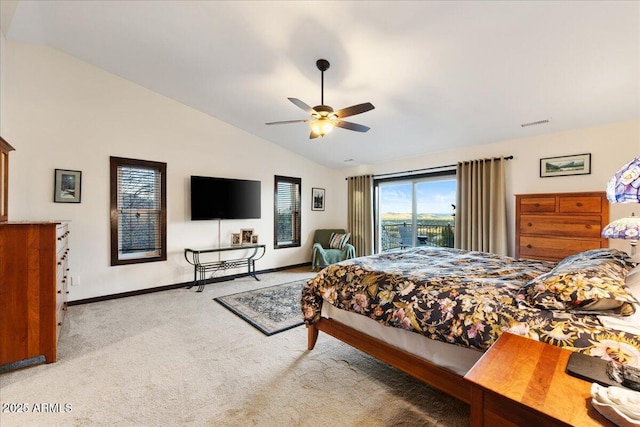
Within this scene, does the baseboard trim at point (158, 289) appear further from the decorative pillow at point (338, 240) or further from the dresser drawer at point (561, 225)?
the dresser drawer at point (561, 225)

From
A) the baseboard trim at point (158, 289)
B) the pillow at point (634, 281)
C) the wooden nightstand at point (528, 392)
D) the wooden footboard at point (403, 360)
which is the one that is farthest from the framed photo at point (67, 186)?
the pillow at point (634, 281)

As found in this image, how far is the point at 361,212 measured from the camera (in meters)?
6.21

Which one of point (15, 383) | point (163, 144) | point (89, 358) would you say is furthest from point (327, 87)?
point (15, 383)

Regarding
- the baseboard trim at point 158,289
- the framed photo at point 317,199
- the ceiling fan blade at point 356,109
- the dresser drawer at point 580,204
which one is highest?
the ceiling fan blade at point 356,109

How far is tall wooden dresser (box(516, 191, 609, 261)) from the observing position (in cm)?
329

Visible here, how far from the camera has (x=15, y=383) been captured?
2.04 metres

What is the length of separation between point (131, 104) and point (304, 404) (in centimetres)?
455

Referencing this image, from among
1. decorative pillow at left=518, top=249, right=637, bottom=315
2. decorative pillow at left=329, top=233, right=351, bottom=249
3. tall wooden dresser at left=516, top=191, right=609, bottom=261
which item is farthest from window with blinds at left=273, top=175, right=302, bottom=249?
decorative pillow at left=518, top=249, right=637, bottom=315

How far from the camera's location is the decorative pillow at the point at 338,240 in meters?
6.11

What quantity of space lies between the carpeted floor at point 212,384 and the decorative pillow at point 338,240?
130 inches

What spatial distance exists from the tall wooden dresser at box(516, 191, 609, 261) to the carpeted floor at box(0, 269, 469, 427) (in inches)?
108

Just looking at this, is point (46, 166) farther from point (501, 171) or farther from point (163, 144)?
point (501, 171)

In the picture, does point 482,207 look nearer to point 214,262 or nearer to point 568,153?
point 568,153

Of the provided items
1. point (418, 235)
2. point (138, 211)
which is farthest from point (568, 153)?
point (138, 211)
